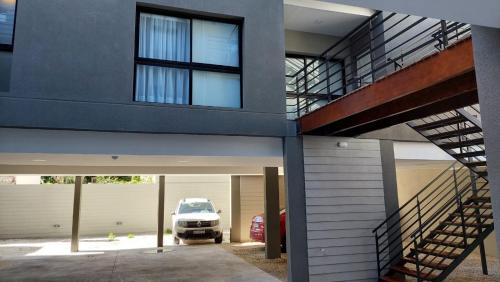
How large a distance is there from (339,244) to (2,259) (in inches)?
356

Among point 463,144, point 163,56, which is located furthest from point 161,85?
point 463,144

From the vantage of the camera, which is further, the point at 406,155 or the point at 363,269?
the point at 406,155

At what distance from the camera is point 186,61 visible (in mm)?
6445

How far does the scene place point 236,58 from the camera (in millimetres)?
6746

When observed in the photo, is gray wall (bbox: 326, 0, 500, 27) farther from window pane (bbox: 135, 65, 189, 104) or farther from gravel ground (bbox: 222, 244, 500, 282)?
gravel ground (bbox: 222, 244, 500, 282)

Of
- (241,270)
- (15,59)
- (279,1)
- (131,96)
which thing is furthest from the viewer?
(241,270)

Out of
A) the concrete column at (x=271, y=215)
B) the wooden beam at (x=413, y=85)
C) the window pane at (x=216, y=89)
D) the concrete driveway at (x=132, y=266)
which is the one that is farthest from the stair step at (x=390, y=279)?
the window pane at (x=216, y=89)

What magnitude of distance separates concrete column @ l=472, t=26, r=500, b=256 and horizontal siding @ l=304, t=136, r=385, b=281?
13.5ft

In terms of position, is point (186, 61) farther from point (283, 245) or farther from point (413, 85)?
point (283, 245)

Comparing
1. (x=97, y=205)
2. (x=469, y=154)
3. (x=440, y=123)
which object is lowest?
(x=97, y=205)

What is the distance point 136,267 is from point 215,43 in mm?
5612

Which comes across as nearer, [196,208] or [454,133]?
[454,133]

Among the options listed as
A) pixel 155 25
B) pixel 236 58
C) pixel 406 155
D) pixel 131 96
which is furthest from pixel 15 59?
pixel 406 155

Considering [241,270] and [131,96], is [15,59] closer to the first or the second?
[131,96]
